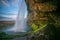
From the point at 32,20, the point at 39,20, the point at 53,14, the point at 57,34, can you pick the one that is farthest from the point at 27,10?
the point at 57,34

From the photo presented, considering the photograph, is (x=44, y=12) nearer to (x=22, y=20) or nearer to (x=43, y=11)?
(x=43, y=11)

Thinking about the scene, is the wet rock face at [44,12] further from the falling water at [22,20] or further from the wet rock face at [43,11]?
the falling water at [22,20]

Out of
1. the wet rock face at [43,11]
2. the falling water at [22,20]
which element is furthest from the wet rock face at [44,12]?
the falling water at [22,20]

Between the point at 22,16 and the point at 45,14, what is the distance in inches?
124

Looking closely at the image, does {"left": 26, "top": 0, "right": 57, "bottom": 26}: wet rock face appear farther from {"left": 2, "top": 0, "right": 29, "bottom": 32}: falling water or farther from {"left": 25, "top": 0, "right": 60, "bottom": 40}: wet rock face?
{"left": 2, "top": 0, "right": 29, "bottom": 32}: falling water

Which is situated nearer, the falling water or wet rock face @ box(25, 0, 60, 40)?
wet rock face @ box(25, 0, 60, 40)

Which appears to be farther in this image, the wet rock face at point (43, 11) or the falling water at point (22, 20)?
the falling water at point (22, 20)

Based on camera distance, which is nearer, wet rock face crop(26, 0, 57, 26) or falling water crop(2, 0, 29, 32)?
wet rock face crop(26, 0, 57, 26)

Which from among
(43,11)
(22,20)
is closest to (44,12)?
(43,11)

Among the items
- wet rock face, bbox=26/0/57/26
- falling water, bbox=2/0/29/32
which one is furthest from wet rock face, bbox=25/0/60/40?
falling water, bbox=2/0/29/32

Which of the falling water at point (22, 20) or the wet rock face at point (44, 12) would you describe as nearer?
the wet rock face at point (44, 12)

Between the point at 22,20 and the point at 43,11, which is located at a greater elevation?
the point at 43,11

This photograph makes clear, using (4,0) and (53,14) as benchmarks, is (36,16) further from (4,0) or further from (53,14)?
(4,0)

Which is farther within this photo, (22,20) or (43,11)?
(22,20)
